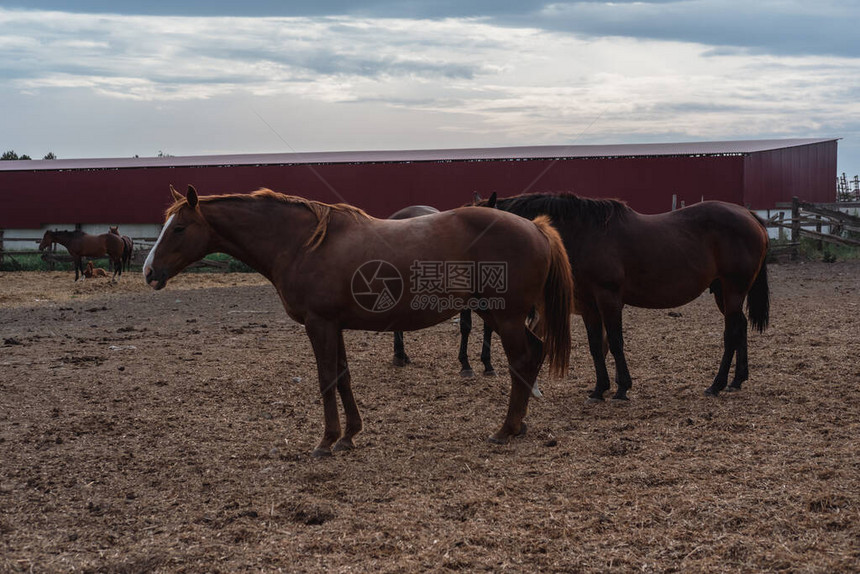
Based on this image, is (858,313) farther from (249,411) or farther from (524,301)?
(249,411)

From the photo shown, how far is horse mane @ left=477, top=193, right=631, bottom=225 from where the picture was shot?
6.52m

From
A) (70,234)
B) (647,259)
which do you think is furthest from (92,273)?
(647,259)

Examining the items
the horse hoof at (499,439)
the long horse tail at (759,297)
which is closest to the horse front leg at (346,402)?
the horse hoof at (499,439)

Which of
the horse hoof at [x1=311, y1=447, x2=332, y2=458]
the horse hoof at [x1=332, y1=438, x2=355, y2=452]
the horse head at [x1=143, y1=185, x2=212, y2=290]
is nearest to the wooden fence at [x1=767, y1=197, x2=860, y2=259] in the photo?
the horse hoof at [x1=332, y1=438, x2=355, y2=452]

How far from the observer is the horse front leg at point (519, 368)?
504cm

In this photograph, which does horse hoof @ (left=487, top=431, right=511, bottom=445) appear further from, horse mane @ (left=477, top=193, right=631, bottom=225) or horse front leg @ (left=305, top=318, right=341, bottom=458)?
horse mane @ (left=477, top=193, right=631, bottom=225)

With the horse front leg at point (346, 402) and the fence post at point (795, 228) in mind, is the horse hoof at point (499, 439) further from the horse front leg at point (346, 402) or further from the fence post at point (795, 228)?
the fence post at point (795, 228)

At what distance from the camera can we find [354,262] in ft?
16.0

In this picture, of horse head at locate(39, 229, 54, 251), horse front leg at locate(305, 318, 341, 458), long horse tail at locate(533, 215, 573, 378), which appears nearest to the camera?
horse front leg at locate(305, 318, 341, 458)

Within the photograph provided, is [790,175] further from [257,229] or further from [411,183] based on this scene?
[257,229]

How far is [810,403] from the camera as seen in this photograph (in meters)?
5.78

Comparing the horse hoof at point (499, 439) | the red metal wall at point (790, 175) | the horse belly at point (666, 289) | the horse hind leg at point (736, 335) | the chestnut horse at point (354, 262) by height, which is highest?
the red metal wall at point (790, 175)

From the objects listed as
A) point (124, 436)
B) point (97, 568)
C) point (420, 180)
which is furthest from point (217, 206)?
point (420, 180)

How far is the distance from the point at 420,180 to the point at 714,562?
21.5 m
